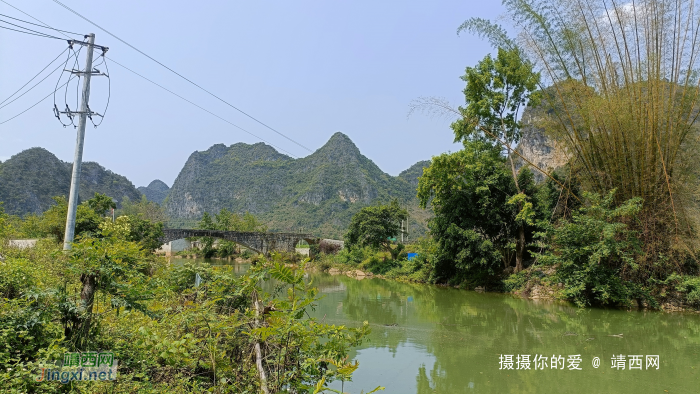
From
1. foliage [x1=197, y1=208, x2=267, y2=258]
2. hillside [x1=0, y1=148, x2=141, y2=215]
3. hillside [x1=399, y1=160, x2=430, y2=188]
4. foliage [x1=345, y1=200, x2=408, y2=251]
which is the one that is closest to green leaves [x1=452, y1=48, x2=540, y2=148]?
foliage [x1=345, y1=200, x2=408, y2=251]

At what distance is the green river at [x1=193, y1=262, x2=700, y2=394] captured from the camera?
14.3 ft

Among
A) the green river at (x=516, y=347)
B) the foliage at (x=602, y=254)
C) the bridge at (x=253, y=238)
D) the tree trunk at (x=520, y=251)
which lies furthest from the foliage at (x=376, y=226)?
the foliage at (x=602, y=254)

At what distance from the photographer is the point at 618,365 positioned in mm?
4984

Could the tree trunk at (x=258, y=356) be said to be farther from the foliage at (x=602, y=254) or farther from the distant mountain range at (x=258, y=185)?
the distant mountain range at (x=258, y=185)

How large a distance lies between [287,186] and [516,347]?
54.1 metres

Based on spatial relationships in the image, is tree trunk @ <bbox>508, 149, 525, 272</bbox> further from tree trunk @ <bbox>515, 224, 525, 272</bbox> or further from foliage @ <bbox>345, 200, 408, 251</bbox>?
foliage @ <bbox>345, 200, 408, 251</bbox>

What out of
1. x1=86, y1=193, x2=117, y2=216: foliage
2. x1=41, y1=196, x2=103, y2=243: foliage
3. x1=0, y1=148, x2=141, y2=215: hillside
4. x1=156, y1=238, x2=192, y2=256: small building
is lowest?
x1=156, y1=238, x2=192, y2=256: small building

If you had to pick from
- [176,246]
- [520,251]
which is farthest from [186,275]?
[176,246]

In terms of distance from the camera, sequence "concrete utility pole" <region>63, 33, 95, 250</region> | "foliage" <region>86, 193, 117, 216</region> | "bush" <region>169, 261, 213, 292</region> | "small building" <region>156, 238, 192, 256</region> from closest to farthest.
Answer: "bush" <region>169, 261, 213, 292</region>
"concrete utility pole" <region>63, 33, 95, 250</region>
"foliage" <region>86, 193, 117, 216</region>
"small building" <region>156, 238, 192, 256</region>

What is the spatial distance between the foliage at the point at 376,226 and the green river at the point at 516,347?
28.7 feet

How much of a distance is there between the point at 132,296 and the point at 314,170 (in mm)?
57308

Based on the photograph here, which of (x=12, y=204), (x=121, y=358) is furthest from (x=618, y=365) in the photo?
(x=12, y=204)

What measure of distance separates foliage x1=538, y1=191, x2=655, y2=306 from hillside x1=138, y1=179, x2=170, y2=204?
262 feet

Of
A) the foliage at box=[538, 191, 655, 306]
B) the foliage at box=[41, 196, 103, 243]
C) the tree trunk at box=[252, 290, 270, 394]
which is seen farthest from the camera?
the foliage at box=[41, 196, 103, 243]
